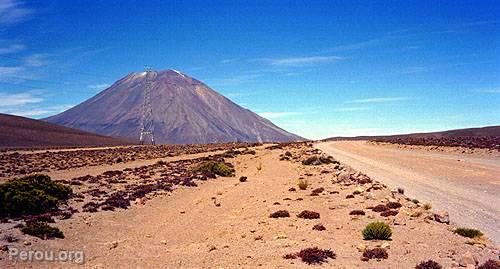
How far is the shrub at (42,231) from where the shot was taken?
1462cm

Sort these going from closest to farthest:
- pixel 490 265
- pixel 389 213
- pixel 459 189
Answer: pixel 490 265, pixel 389 213, pixel 459 189

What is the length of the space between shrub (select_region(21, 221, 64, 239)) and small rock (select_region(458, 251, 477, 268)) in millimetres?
12693

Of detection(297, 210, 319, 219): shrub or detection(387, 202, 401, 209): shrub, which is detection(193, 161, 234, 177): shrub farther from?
detection(387, 202, 401, 209): shrub

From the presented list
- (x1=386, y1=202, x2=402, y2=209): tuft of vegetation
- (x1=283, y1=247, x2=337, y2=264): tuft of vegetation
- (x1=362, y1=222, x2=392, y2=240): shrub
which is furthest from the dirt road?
(x1=283, y1=247, x2=337, y2=264): tuft of vegetation

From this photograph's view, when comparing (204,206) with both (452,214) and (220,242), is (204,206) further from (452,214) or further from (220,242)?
(452,214)

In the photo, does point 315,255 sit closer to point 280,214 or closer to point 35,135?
point 280,214

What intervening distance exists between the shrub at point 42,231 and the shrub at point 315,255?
8.61 m

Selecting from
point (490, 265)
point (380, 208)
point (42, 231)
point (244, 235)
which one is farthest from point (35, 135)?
point (490, 265)

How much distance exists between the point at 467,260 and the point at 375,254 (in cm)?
227

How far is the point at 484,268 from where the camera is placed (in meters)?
10.2

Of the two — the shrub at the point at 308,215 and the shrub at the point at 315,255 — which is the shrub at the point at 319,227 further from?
the shrub at the point at 315,255

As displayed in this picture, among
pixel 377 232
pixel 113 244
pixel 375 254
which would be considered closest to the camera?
pixel 375 254

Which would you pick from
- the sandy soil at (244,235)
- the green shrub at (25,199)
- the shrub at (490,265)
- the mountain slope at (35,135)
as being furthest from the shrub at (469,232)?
the mountain slope at (35,135)

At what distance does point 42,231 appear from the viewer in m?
14.9
